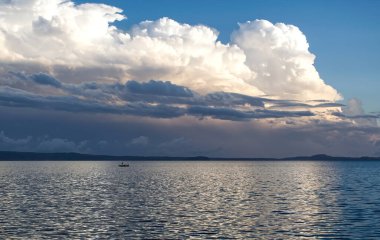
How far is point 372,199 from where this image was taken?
355ft

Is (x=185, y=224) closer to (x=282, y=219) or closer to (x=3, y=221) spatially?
(x=282, y=219)

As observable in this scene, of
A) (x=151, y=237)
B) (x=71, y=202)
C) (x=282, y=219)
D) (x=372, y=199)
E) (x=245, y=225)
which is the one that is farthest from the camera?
(x=372, y=199)

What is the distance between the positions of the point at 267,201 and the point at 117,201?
32185 mm

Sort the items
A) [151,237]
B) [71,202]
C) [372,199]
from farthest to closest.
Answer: [372,199] → [71,202] → [151,237]

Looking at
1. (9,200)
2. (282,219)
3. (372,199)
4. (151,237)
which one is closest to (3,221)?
(151,237)

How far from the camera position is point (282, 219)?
247 feet

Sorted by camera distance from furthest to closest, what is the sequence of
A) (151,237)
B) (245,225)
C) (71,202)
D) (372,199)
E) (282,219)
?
(372,199)
(71,202)
(282,219)
(245,225)
(151,237)

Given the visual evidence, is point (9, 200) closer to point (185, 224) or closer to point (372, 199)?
point (185, 224)

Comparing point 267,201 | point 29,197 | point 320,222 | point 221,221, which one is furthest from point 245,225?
point 29,197

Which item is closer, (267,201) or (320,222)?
(320,222)

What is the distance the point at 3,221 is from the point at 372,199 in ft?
257

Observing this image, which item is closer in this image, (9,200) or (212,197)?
(9,200)

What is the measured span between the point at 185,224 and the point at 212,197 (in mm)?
41695

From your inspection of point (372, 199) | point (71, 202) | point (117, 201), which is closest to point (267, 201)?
point (372, 199)
